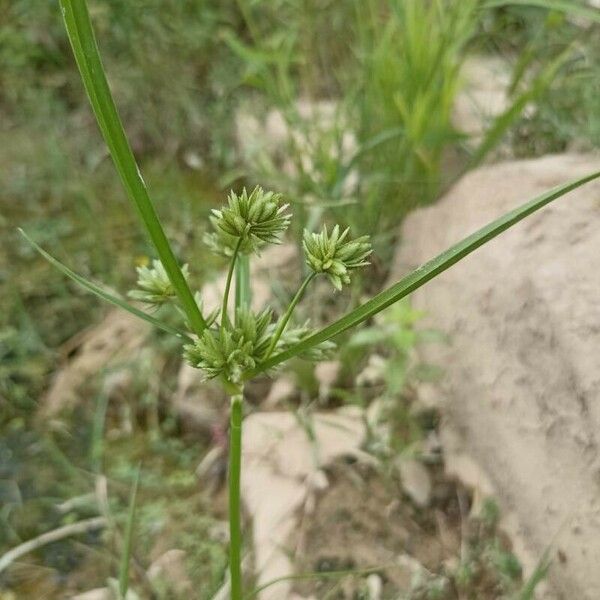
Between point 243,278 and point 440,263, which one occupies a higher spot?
point 243,278

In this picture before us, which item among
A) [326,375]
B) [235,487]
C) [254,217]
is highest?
[326,375]

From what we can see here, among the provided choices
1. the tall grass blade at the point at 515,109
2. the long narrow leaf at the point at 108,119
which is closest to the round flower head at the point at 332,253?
the long narrow leaf at the point at 108,119

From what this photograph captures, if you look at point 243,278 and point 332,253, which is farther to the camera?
point 243,278

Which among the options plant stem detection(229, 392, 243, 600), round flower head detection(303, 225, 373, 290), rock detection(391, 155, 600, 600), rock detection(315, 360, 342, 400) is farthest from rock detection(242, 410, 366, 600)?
round flower head detection(303, 225, 373, 290)

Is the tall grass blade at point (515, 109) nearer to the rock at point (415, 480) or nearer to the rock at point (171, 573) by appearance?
the rock at point (415, 480)

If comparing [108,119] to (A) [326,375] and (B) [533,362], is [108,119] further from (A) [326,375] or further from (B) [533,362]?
(A) [326,375]

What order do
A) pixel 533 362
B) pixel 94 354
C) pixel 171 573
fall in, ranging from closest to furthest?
1. pixel 533 362
2. pixel 171 573
3. pixel 94 354

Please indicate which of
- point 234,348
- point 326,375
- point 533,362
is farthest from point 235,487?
point 326,375

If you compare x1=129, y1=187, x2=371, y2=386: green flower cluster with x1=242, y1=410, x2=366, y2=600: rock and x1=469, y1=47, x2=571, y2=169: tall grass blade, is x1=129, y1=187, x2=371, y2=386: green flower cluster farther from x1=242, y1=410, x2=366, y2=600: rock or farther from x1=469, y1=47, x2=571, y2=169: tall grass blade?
x1=469, y1=47, x2=571, y2=169: tall grass blade

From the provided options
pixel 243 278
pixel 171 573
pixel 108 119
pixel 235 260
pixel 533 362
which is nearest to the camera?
pixel 108 119
